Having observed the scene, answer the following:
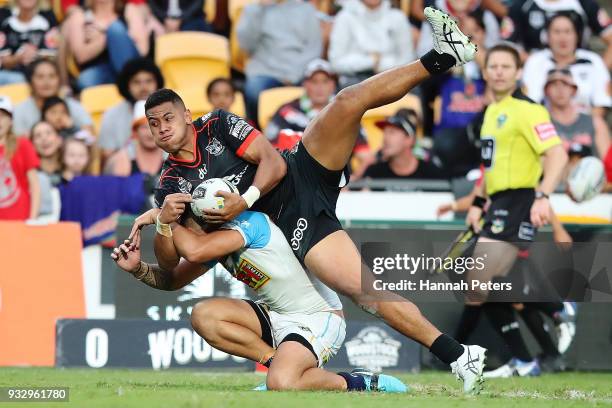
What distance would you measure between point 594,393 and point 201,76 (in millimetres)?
8101

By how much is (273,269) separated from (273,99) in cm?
649

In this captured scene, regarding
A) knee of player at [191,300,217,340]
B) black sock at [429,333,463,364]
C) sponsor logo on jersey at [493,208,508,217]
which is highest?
sponsor logo on jersey at [493,208,508,217]

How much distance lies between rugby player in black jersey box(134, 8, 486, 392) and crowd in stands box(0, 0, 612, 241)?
472cm

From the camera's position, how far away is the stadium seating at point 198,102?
553 inches

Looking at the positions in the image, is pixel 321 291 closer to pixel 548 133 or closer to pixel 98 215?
pixel 548 133

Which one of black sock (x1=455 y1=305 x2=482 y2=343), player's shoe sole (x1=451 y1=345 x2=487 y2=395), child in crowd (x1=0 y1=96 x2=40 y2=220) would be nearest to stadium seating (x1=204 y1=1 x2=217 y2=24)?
child in crowd (x1=0 y1=96 x2=40 y2=220)

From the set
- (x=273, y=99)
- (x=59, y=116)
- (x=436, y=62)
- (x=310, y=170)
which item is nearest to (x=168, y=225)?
(x=310, y=170)

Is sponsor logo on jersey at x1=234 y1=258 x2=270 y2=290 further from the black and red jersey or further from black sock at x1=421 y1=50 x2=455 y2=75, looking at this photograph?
black sock at x1=421 y1=50 x2=455 y2=75

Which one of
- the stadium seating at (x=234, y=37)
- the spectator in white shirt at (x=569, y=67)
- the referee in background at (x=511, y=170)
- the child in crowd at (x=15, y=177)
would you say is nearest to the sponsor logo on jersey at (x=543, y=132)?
the referee in background at (x=511, y=170)

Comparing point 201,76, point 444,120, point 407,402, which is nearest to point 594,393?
point 407,402

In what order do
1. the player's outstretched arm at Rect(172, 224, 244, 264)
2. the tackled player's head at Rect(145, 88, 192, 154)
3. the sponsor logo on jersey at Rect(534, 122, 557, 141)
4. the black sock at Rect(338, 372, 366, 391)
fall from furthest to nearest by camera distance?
the sponsor logo on jersey at Rect(534, 122, 557, 141) < the tackled player's head at Rect(145, 88, 192, 154) < the black sock at Rect(338, 372, 366, 391) < the player's outstretched arm at Rect(172, 224, 244, 264)

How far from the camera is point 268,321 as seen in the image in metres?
8.00

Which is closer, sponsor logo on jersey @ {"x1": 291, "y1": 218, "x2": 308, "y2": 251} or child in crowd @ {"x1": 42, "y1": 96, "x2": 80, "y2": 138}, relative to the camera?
sponsor logo on jersey @ {"x1": 291, "y1": 218, "x2": 308, "y2": 251}

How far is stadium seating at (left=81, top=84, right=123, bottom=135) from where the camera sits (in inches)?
575
